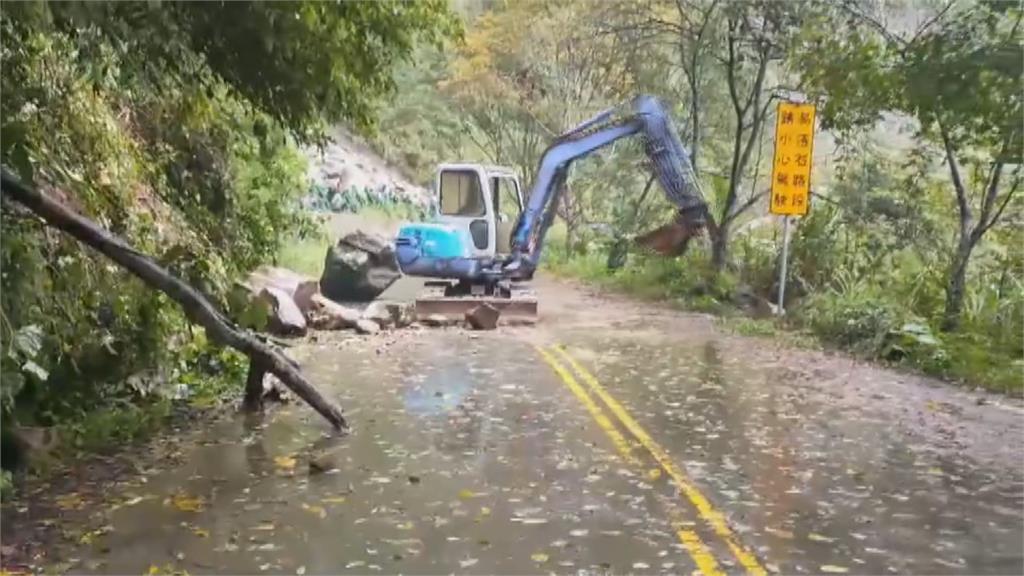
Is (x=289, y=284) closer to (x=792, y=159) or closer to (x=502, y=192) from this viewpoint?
(x=502, y=192)

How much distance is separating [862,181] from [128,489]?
16.1 metres

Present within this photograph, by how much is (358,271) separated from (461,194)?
158 inches

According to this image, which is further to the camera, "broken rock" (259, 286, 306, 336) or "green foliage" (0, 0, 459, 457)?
"broken rock" (259, 286, 306, 336)

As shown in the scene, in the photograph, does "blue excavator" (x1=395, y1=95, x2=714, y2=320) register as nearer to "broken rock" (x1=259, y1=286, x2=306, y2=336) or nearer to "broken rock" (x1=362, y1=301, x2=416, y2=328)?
"broken rock" (x1=362, y1=301, x2=416, y2=328)

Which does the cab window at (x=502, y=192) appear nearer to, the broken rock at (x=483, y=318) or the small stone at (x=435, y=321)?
the small stone at (x=435, y=321)

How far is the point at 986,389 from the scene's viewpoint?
40.5 ft

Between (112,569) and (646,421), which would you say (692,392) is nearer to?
(646,421)

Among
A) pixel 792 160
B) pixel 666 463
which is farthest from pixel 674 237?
pixel 666 463

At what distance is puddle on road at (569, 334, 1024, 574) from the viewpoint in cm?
628

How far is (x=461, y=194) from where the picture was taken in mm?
21141

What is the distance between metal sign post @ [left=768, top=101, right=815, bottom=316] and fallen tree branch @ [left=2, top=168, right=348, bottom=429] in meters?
10.9

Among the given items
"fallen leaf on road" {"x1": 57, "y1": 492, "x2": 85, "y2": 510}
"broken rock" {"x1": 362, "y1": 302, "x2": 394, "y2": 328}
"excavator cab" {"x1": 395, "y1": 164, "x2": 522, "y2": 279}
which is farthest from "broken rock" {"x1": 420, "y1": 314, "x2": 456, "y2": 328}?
"fallen leaf on road" {"x1": 57, "y1": 492, "x2": 85, "y2": 510}

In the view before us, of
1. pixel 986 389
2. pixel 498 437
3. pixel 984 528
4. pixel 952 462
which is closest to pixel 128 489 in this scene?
pixel 498 437

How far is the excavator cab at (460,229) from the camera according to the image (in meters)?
20.5
